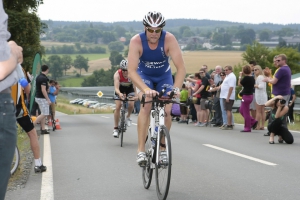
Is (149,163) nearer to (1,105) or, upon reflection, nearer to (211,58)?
(1,105)

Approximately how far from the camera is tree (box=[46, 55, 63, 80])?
146 m

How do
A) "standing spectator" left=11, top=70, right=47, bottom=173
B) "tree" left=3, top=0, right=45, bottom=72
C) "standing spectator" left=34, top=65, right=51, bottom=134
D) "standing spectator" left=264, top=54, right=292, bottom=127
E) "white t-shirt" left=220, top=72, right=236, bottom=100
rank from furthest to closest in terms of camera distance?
1. "tree" left=3, top=0, right=45, bottom=72
2. "white t-shirt" left=220, top=72, right=236, bottom=100
3. "standing spectator" left=34, top=65, right=51, bottom=134
4. "standing spectator" left=264, top=54, right=292, bottom=127
5. "standing spectator" left=11, top=70, right=47, bottom=173

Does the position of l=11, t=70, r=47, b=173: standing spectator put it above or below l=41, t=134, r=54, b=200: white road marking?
above

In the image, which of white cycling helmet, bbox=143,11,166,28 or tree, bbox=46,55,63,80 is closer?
white cycling helmet, bbox=143,11,166,28

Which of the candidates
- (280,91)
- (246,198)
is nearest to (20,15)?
(280,91)

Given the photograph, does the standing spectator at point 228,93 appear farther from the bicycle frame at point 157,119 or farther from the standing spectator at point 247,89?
the bicycle frame at point 157,119

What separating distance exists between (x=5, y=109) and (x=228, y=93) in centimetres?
1492

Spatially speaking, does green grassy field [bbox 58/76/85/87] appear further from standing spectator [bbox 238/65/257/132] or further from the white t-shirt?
standing spectator [bbox 238/65/257/132]

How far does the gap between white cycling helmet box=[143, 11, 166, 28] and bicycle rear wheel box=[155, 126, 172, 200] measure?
1.26 m

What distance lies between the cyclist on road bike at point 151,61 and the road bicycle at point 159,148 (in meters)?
0.14

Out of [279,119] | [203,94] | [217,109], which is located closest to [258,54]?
[203,94]

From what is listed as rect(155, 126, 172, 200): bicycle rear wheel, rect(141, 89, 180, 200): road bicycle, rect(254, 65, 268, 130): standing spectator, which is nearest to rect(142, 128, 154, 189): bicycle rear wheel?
rect(141, 89, 180, 200): road bicycle

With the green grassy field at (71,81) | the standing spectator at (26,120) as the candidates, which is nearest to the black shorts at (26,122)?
the standing spectator at (26,120)

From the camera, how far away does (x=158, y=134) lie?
6.82 meters
